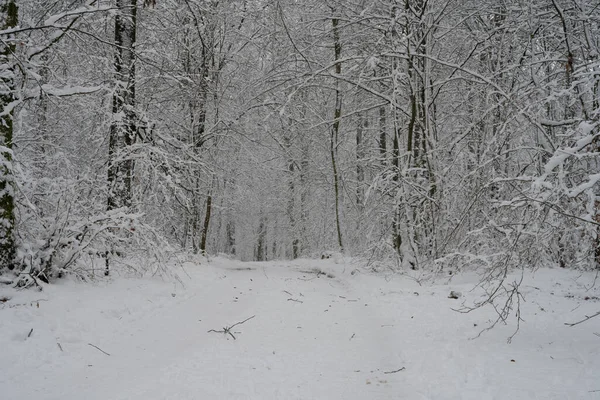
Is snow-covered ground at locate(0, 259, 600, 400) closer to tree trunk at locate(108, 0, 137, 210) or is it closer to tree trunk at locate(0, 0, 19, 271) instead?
tree trunk at locate(0, 0, 19, 271)

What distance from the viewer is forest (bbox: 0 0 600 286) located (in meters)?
5.08

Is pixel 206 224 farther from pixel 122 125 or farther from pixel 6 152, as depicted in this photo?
pixel 6 152

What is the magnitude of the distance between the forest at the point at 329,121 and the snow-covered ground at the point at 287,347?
77 cm

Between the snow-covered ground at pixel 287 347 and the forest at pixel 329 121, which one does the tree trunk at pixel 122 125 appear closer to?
the forest at pixel 329 121

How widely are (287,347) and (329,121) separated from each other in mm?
7945

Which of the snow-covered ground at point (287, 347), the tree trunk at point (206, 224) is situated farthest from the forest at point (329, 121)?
the snow-covered ground at point (287, 347)

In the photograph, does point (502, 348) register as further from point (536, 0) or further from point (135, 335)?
point (536, 0)

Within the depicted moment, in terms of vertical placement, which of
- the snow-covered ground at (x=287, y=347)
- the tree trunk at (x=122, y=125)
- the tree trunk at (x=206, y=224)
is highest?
the tree trunk at (x=122, y=125)

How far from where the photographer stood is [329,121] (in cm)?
1124

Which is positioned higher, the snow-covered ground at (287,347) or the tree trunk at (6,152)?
the tree trunk at (6,152)

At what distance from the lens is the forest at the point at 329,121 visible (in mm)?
5078

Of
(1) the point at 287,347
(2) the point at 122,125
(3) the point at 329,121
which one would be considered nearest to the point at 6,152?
(2) the point at 122,125

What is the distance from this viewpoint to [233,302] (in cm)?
674

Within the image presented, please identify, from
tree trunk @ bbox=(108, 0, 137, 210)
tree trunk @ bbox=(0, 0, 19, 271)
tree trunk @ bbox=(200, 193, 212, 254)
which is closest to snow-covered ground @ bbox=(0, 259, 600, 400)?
tree trunk @ bbox=(0, 0, 19, 271)
